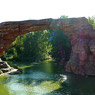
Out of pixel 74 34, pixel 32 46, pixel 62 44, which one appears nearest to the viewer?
pixel 74 34

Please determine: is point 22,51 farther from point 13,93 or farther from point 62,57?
point 13,93

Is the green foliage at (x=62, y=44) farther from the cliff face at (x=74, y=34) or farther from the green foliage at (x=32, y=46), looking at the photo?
the green foliage at (x=32, y=46)

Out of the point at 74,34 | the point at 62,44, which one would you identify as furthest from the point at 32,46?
the point at 74,34

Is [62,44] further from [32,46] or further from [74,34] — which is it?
[32,46]

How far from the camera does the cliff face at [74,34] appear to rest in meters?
12.9

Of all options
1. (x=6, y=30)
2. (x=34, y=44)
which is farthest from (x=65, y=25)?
(x=34, y=44)

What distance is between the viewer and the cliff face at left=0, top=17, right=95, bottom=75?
12.9 meters

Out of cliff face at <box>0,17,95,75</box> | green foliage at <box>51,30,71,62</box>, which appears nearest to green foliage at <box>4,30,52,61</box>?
green foliage at <box>51,30,71,62</box>

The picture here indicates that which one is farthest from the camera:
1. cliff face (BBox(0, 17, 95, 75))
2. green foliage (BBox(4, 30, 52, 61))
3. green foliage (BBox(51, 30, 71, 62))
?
green foliage (BBox(4, 30, 52, 61))

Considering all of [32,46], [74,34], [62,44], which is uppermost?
[74,34]

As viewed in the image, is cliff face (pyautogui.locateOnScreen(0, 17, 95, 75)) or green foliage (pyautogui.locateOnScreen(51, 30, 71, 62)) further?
green foliage (pyautogui.locateOnScreen(51, 30, 71, 62))

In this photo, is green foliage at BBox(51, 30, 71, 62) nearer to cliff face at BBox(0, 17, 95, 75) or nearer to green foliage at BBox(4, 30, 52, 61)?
cliff face at BBox(0, 17, 95, 75)

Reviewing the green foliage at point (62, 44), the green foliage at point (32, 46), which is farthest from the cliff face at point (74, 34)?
the green foliage at point (32, 46)

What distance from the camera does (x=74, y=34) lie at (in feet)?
54.1
